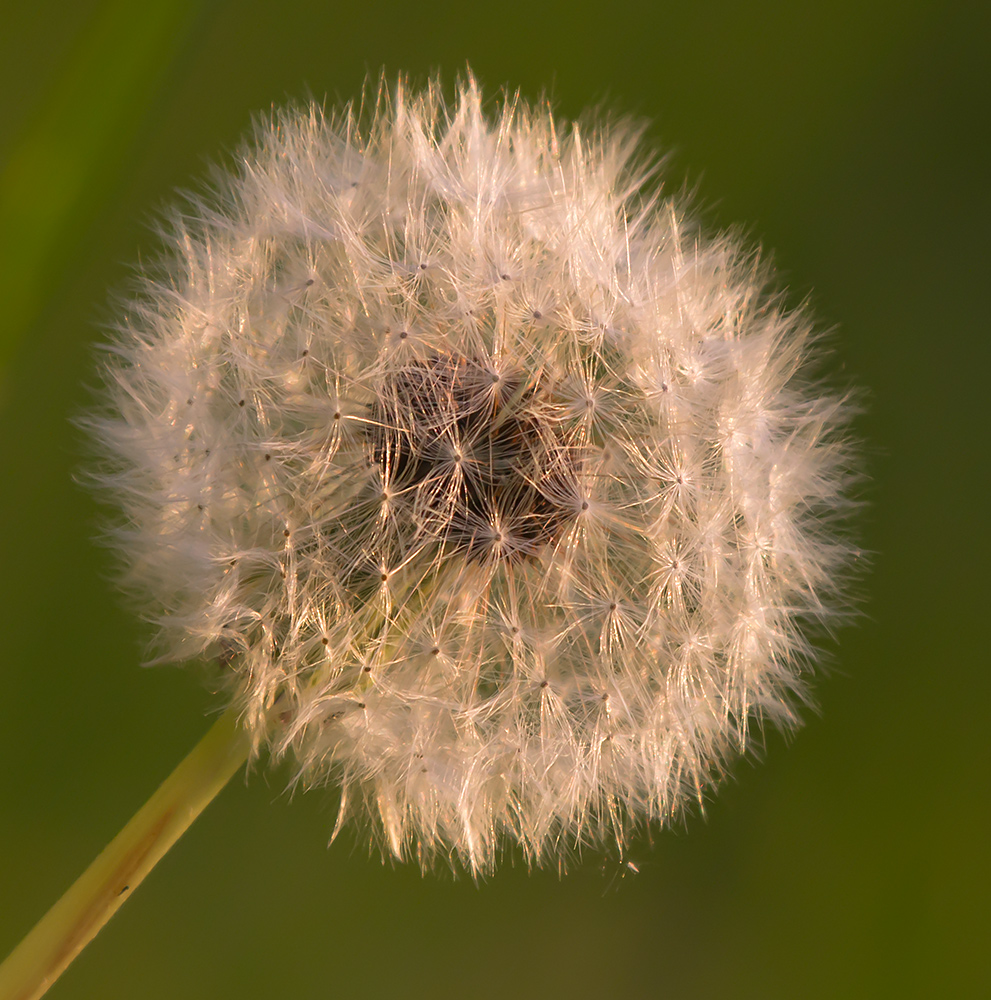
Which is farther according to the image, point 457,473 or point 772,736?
point 772,736

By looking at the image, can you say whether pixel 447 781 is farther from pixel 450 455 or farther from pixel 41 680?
pixel 41 680

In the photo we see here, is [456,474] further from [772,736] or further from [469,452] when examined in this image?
[772,736]

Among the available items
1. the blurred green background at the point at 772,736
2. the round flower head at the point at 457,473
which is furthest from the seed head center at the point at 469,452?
the blurred green background at the point at 772,736

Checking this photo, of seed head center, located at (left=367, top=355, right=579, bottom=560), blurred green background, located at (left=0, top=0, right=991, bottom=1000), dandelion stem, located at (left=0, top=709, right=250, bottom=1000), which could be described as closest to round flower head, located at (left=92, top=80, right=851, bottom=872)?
seed head center, located at (left=367, top=355, right=579, bottom=560)

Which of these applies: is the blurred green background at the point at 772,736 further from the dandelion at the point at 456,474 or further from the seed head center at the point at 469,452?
the seed head center at the point at 469,452

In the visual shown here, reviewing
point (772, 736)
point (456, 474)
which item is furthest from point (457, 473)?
point (772, 736)

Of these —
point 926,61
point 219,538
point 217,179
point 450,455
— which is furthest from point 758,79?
point 219,538
